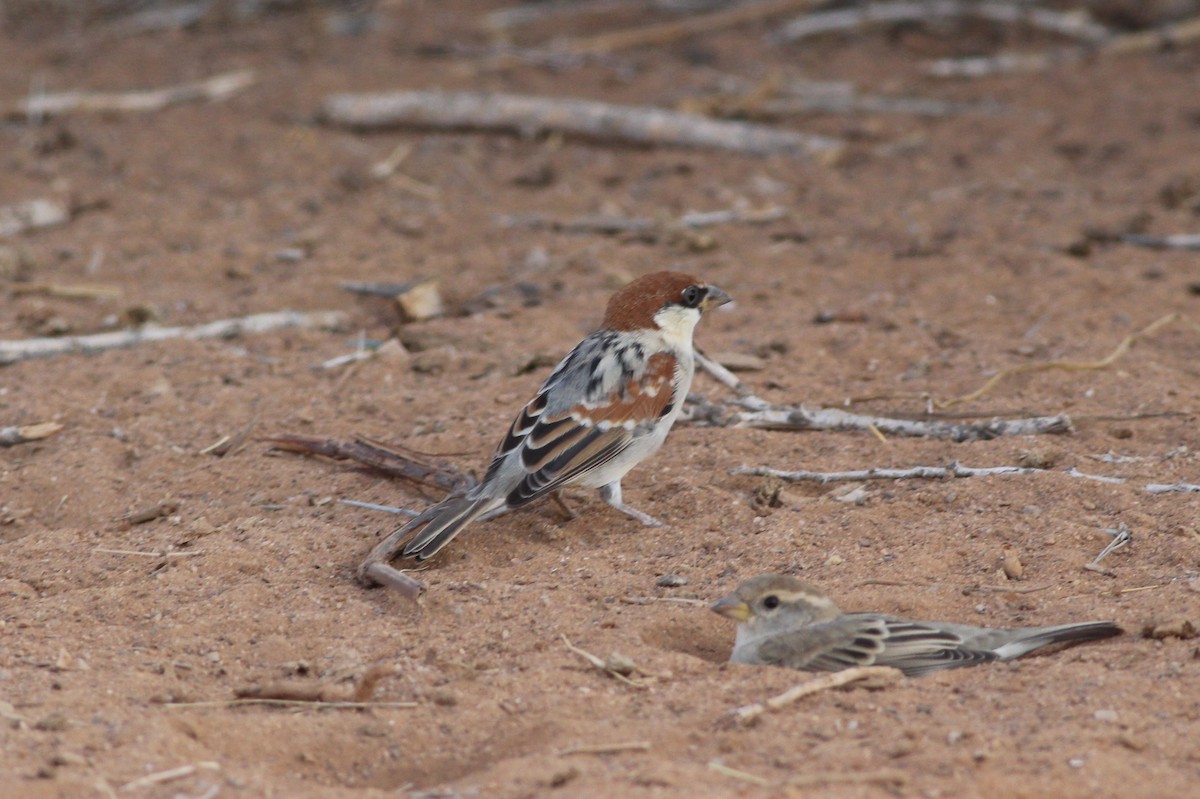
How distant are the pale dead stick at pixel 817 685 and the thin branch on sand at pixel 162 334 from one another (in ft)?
16.8

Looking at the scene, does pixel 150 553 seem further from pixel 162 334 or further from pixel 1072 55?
pixel 1072 55

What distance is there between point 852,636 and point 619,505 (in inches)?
68.9

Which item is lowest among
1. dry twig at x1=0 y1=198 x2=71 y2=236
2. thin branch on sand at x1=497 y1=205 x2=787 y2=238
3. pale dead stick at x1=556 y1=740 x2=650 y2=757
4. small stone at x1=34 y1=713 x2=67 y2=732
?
thin branch on sand at x1=497 y1=205 x2=787 y2=238

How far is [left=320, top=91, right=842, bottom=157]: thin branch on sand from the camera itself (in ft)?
40.1

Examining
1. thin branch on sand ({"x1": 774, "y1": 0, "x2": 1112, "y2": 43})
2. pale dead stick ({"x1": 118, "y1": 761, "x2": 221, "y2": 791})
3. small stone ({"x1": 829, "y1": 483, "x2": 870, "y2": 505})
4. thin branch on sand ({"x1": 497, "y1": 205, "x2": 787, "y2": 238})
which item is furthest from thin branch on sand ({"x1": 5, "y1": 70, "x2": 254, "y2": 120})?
pale dead stick ({"x1": 118, "y1": 761, "x2": 221, "y2": 791})

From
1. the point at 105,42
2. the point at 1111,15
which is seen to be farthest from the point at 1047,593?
the point at 105,42

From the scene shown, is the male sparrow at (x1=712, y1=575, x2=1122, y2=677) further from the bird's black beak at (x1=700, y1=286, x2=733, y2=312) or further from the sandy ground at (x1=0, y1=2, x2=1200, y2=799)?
the bird's black beak at (x1=700, y1=286, x2=733, y2=312)

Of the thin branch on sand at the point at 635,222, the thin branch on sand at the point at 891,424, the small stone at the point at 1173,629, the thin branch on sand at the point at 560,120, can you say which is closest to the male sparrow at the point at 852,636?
the small stone at the point at 1173,629

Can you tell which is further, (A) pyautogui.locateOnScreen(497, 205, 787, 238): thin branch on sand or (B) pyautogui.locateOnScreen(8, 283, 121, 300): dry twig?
(A) pyautogui.locateOnScreen(497, 205, 787, 238): thin branch on sand

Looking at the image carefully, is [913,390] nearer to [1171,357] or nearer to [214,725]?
[1171,357]

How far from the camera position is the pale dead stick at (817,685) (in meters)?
4.41

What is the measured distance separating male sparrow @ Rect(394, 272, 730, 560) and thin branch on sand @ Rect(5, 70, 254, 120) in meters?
8.03

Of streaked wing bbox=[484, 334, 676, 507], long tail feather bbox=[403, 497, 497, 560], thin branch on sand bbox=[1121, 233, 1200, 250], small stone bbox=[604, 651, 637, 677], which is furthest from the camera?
thin branch on sand bbox=[1121, 233, 1200, 250]

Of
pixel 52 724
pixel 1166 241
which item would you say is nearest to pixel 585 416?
pixel 52 724
